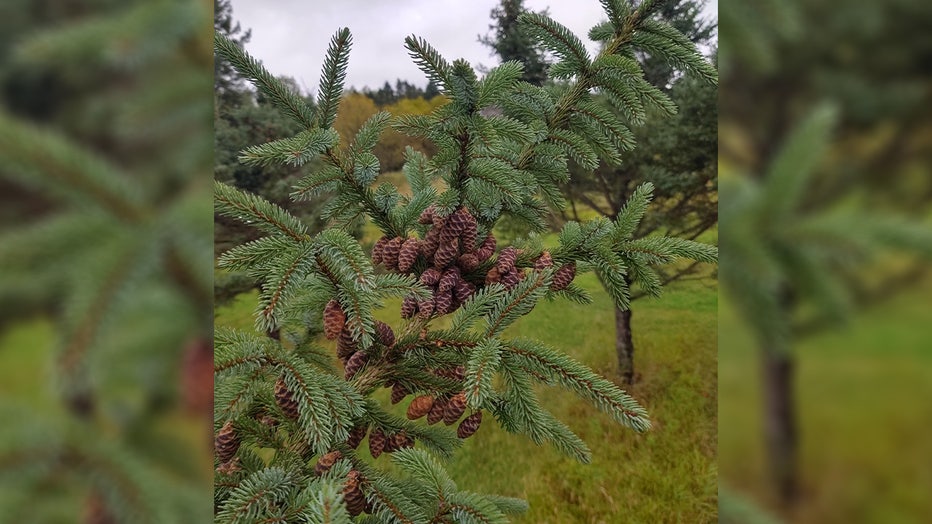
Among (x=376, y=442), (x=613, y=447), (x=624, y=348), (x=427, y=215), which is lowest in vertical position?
(x=613, y=447)

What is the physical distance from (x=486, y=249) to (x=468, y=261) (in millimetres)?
34

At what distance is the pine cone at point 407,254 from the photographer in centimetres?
50

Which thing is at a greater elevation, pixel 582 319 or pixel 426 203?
pixel 426 203

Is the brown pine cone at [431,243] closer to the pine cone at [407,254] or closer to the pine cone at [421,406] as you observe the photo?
the pine cone at [407,254]

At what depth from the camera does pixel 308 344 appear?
2.13 feet

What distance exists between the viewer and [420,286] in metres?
0.45

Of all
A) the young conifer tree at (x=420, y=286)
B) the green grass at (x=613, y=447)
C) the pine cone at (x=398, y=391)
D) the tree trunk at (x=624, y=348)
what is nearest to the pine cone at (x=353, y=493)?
the young conifer tree at (x=420, y=286)
